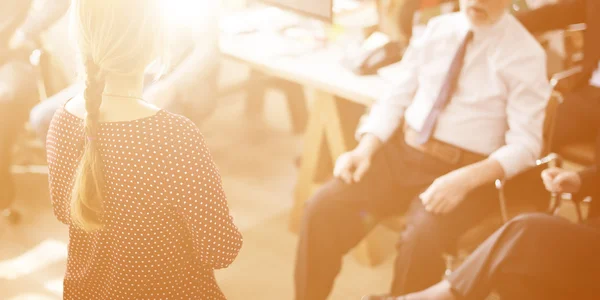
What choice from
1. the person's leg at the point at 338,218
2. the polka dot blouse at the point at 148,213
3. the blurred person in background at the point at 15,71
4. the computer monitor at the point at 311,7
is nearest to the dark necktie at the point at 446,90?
the person's leg at the point at 338,218

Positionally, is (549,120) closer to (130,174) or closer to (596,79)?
(596,79)

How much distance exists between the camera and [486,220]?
84.2 inches

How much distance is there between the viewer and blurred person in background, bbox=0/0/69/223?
9.59ft

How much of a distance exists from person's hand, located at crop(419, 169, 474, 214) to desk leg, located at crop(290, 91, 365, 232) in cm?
71

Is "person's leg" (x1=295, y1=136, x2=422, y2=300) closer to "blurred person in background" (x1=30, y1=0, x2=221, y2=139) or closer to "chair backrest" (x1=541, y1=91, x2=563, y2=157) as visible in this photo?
"chair backrest" (x1=541, y1=91, x2=563, y2=157)

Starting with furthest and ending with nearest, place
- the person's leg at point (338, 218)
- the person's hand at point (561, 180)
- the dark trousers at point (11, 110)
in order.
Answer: the dark trousers at point (11, 110), the person's leg at point (338, 218), the person's hand at point (561, 180)

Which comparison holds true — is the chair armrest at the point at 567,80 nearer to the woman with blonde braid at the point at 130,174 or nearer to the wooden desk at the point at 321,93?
the wooden desk at the point at 321,93

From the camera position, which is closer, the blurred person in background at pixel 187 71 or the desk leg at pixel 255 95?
the blurred person in background at pixel 187 71

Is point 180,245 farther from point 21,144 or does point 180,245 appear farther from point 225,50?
point 21,144

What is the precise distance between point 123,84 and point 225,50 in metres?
1.38

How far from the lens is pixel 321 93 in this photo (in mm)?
2709

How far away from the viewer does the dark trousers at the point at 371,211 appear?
6.87ft

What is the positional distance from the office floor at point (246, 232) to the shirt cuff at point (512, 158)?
802 mm

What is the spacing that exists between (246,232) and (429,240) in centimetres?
114
